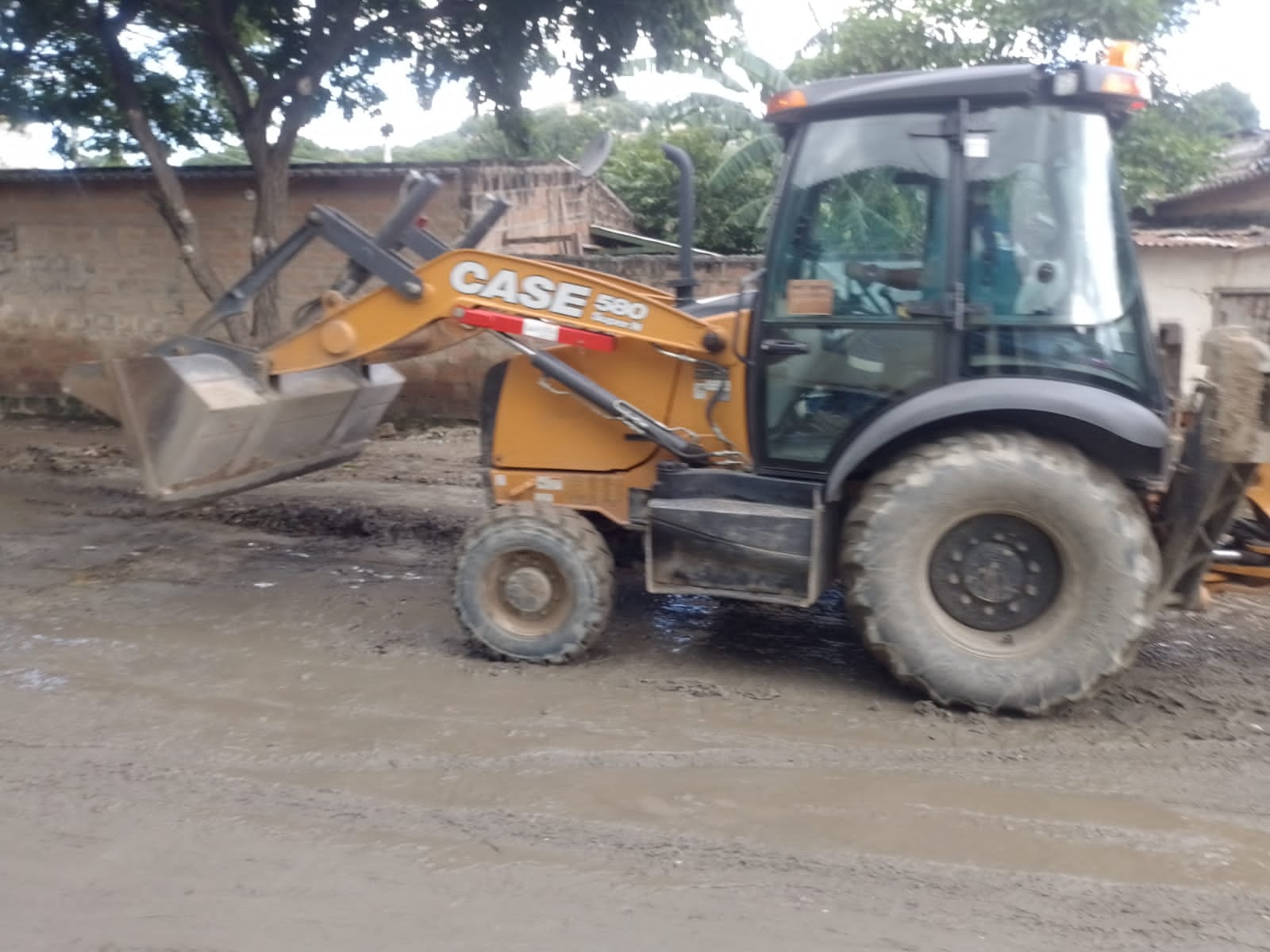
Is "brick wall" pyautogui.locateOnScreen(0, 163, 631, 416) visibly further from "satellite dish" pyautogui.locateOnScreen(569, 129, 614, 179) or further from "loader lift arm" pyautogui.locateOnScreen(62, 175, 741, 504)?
"satellite dish" pyautogui.locateOnScreen(569, 129, 614, 179)

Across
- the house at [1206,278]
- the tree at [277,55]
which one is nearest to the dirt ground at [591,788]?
the tree at [277,55]

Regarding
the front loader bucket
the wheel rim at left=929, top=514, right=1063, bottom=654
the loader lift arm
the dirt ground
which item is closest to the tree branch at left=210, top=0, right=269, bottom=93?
the loader lift arm

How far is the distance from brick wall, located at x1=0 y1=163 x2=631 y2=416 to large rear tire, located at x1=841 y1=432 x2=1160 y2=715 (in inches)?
275

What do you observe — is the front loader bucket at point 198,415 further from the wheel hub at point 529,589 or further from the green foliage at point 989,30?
the green foliage at point 989,30

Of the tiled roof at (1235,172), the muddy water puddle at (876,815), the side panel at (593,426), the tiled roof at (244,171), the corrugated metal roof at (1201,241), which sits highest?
the tiled roof at (1235,172)

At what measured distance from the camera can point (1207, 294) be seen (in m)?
12.4

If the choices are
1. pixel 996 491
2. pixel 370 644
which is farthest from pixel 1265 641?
pixel 370 644

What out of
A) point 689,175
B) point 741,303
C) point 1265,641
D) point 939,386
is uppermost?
point 689,175

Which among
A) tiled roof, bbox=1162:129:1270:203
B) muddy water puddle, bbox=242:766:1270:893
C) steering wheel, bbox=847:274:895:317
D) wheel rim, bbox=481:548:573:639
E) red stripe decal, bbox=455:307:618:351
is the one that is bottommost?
muddy water puddle, bbox=242:766:1270:893

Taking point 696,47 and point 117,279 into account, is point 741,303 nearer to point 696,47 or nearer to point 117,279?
point 696,47

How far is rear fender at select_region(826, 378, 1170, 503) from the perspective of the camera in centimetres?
445

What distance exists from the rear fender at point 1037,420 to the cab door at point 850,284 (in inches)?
6.2

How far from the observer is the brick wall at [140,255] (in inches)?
441

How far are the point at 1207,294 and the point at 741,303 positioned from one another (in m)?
9.06
